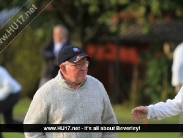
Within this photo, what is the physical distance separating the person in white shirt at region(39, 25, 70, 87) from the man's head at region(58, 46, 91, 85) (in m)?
6.40

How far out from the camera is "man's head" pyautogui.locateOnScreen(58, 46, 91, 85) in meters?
6.00

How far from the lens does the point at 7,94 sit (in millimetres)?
10453

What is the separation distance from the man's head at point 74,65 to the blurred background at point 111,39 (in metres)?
10.8

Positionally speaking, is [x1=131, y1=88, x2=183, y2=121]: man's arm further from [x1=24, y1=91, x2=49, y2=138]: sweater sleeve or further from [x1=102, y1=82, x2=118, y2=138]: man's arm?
[x1=24, y1=91, x2=49, y2=138]: sweater sleeve

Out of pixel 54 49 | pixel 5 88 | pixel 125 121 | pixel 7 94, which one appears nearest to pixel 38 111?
pixel 5 88

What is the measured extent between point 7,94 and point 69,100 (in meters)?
4.65

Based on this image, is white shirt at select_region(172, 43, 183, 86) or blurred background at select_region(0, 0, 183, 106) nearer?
white shirt at select_region(172, 43, 183, 86)

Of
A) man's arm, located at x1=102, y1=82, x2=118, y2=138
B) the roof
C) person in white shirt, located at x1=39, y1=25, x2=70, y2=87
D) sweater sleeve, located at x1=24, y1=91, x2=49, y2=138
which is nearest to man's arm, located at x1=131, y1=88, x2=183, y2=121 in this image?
man's arm, located at x1=102, y1=82, x2=118, y2=138

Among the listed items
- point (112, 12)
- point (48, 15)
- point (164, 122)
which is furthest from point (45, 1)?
point (164, 122)

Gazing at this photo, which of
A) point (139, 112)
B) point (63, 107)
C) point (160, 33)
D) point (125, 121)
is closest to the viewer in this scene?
point (63, 107)

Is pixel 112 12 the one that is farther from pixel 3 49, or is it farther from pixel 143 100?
pixel 3 49

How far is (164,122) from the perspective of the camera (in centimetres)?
1460

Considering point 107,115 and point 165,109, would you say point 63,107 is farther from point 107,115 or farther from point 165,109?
point 165,109

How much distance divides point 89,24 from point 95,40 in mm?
1234
